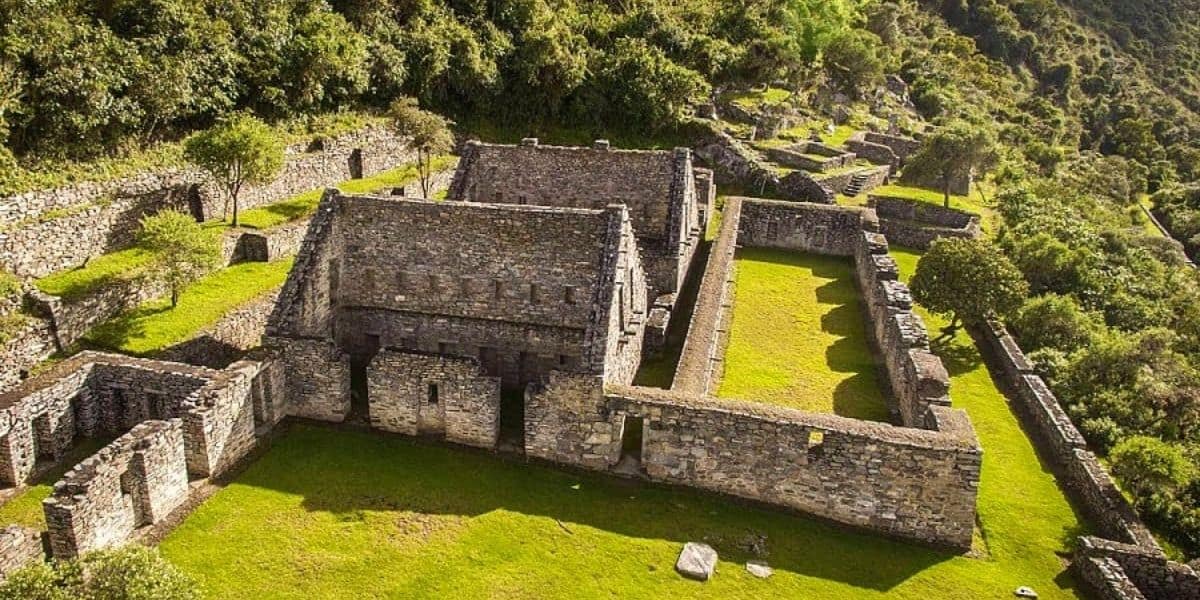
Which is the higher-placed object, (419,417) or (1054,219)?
(1054,219)

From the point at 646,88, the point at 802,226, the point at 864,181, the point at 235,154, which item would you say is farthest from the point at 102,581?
the point at 864,181

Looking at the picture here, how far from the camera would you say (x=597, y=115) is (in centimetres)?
5997

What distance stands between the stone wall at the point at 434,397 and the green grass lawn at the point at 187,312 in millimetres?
8244

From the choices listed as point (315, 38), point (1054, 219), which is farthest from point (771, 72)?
point (315, 38)

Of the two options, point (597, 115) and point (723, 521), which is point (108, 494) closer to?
point (723, 521)

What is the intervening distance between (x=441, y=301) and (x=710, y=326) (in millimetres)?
9415

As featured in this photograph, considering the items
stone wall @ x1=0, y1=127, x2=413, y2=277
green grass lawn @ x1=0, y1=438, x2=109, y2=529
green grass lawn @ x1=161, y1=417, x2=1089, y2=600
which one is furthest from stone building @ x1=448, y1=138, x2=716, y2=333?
green grass lawn @ x1=0, y1=438, x2=109, y2=529

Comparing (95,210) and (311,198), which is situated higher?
(95,210)

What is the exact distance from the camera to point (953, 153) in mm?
55375

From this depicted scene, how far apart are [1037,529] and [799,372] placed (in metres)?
9.41

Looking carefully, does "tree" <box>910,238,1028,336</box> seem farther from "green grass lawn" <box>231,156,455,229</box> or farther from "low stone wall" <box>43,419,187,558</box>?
"low stone wall" <box>43,419,187,558</box>

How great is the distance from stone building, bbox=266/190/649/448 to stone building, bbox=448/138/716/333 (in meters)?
8.78

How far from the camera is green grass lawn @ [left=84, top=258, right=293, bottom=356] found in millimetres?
25562

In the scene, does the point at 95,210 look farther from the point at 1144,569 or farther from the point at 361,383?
the point at 1144,569
